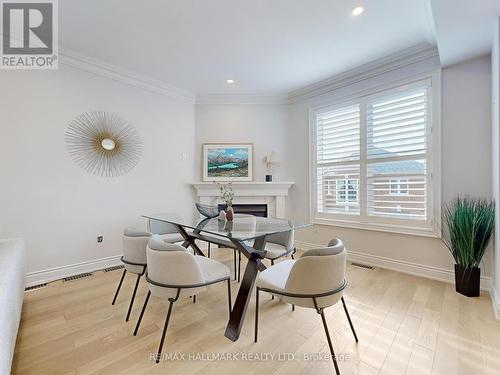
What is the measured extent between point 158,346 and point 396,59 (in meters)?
4.03

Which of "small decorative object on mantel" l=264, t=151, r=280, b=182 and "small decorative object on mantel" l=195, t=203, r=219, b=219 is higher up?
"small decorative object on mantel" l=264, t=151, r=280, b=182

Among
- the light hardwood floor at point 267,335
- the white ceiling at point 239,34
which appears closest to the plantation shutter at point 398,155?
the white ceiling at point 239,34

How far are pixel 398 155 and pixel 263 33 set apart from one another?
2.26 metres

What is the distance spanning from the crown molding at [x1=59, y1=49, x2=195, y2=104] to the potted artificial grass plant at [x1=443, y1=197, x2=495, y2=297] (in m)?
4.17

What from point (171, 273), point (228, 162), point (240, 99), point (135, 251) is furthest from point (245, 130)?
point (171, 273)

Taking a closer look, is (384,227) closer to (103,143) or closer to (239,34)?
(239,34)

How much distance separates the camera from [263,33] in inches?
104

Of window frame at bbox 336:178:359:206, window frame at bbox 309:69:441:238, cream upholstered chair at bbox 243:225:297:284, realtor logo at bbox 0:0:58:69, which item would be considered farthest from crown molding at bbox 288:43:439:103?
realtor logo at bbox 0:0:58:69

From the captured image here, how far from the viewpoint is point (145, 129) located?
12.3 ft

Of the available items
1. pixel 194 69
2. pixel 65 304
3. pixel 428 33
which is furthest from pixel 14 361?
pixel 428 33

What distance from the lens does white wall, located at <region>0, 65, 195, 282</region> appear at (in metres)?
2.68

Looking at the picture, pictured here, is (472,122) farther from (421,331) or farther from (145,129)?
(145,129)

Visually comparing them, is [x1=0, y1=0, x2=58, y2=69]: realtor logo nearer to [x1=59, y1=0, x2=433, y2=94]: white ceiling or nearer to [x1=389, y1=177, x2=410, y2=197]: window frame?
[x1=59, y1=0, x2=433, y2=94]: white ceiling

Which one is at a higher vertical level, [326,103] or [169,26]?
[169,26]
